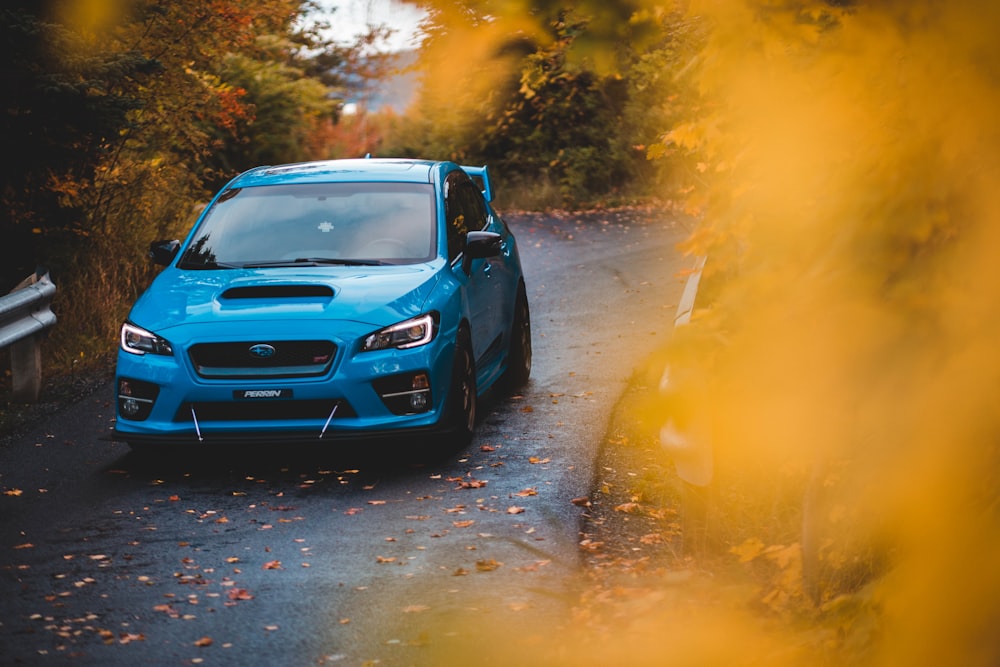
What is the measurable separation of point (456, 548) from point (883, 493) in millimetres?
3400

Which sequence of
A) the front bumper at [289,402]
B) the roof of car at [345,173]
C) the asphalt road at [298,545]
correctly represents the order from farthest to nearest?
1. the roof of car at [345,173]
2. the front bumper at [289,402]
3. the asphalt road at [298,545]

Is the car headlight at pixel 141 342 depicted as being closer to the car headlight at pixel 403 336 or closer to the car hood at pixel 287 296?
the car hood at pixel 287 296

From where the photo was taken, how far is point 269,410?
8.16 meters

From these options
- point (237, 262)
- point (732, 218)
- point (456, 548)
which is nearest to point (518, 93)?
point (237, 262)

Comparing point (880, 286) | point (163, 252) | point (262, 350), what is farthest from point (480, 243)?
point (880, 286)

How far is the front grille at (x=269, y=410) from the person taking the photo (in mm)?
8141

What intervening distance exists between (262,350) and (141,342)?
32.5 inches

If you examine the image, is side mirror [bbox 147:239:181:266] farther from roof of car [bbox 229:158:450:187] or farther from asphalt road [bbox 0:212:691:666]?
asphalt road [bbox 0:212:691:666]

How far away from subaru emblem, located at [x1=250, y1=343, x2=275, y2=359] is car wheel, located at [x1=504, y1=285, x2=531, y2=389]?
297 centimetres

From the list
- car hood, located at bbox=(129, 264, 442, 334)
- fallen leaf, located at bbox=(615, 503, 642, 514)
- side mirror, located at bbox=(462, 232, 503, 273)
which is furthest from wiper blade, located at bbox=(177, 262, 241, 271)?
fallen leaf, located at bbox=(615, 503, 642, 514)

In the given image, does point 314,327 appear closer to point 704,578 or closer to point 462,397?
point 462,397

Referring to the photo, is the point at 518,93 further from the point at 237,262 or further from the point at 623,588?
the point at 623,588

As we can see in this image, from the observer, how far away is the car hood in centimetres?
827

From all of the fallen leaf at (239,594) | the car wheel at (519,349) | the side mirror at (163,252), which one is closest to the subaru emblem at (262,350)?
the side mirror at (163,252)
